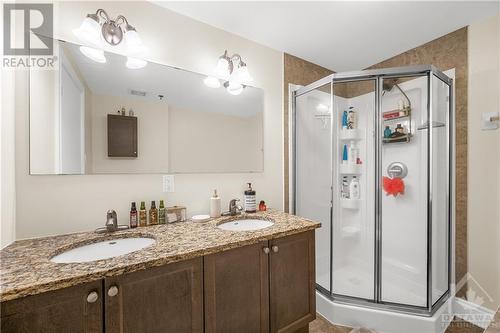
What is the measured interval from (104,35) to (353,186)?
2.63 m

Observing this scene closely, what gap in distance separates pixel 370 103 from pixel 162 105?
194cm

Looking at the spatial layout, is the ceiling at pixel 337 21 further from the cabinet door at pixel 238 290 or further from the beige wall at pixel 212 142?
the cabinet door at pixel 238 290

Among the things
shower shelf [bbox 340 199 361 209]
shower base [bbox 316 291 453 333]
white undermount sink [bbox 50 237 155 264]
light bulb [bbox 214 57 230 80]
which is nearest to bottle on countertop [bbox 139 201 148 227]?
white undermount sink [bbox 50 237 155 264]

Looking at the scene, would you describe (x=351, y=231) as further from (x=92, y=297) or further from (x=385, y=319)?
(x=92, y=297)

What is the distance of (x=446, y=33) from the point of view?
1.97 meters

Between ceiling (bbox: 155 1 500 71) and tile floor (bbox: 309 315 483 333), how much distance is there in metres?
2.48

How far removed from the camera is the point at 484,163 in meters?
1.77

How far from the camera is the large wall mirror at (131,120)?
1261 mm

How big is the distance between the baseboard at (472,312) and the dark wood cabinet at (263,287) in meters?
1.40

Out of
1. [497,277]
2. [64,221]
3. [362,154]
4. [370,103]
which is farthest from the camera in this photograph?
[362,154]

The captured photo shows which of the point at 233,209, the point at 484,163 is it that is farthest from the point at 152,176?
the point at 484,163

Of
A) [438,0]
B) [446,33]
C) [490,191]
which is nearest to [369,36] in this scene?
[438,0]

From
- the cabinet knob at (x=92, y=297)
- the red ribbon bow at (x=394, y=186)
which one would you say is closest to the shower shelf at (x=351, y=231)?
the red ribbon bow at (x=394, y=186)

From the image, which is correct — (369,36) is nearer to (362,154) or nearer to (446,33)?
(446,33)
